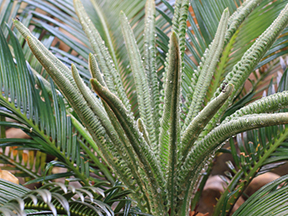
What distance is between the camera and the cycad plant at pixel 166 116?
0.48 m

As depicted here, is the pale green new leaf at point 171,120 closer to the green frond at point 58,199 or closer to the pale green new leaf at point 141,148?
the pale green new leaf at point 141,148

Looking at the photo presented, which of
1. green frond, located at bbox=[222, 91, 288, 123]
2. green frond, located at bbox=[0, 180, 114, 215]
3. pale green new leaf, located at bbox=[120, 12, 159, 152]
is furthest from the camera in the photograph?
pale green new leaf, located at bbox=[120, 12, 159, 152]

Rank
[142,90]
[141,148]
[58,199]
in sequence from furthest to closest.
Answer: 1. [142,90]
2. [141,148]
3. [58,199]

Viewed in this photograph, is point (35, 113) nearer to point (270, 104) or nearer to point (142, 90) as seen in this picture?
point (142, 90)

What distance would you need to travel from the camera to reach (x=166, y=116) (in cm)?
54

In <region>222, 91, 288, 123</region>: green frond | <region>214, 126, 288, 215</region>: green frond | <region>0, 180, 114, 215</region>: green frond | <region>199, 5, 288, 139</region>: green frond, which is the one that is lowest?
<region>214, 126, 288, 215</region>: green frond

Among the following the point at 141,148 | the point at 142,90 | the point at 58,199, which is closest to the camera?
the point at 58,199

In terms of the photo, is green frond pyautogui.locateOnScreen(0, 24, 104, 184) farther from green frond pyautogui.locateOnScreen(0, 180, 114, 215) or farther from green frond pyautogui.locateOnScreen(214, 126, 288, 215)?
green frond pyautogui.locateOnScreen(214, 126, 288, 215)

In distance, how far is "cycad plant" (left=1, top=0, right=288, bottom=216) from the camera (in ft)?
1.58

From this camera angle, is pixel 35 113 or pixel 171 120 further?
pixel 35 113

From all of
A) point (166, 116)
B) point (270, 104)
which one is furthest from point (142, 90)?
point (270, 104)

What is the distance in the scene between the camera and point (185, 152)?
61 centimetres

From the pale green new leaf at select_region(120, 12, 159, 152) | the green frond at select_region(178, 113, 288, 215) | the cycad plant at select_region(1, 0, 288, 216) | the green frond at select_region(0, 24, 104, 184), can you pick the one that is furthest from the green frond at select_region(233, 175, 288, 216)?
the green frond at select_region(0, 24, 104, 184)

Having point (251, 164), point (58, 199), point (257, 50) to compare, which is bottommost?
point (251, 164)
